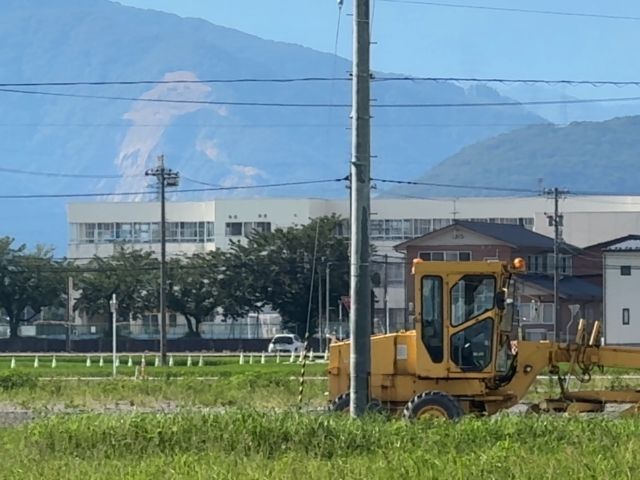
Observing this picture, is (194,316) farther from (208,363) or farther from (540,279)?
(208,363)

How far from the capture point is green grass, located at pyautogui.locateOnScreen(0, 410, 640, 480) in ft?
41.1

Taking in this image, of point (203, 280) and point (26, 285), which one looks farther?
point (26, 285)

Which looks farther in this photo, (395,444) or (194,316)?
(194,316)

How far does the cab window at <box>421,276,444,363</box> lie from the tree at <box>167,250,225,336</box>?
63976 mm

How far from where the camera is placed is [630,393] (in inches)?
796

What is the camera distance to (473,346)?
64.9 ft

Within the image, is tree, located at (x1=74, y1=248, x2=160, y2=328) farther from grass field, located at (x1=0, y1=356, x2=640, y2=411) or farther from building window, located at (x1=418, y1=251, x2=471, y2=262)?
grass field, located at (x1=0, y1=356, x2=640, y2=411)

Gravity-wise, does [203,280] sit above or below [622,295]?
above

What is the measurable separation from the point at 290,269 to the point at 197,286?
238 inches

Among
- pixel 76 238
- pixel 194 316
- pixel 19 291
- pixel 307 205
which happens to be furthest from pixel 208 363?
pixel 76 238

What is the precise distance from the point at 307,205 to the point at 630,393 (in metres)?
86.4

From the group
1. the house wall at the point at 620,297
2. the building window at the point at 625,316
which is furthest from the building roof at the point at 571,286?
the building window at the point at 625,316

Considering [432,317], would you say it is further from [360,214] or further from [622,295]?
[622,295]

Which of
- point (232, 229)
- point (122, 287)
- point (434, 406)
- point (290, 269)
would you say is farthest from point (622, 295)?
point (434, 406)
